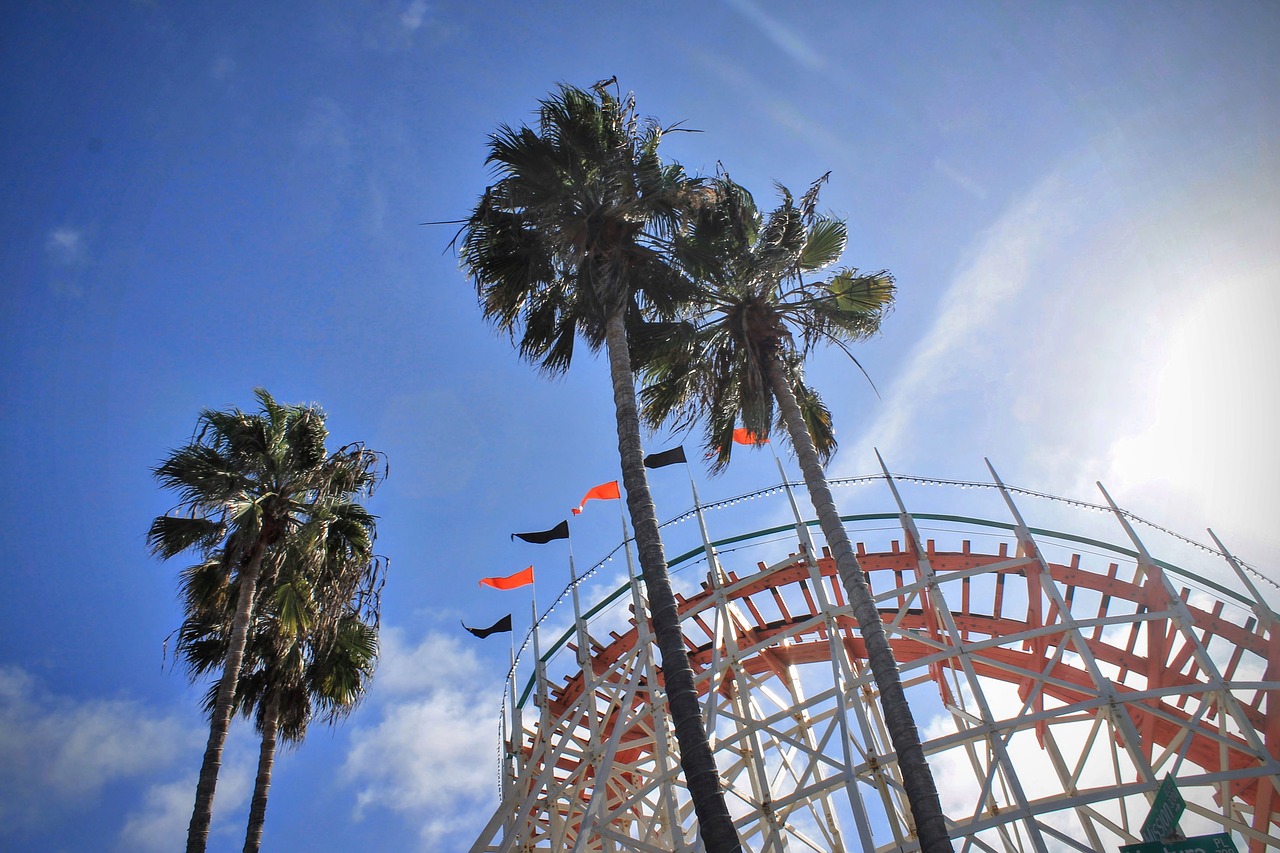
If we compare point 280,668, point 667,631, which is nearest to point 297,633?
point 280,668

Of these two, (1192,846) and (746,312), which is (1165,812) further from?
(746,312)

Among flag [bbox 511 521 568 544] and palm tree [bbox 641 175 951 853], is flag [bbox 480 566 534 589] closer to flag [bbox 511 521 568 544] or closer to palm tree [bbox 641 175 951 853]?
flag [bbox 511 521 568 544]

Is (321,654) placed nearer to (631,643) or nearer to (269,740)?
(269,740)

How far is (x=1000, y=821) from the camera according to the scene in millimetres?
9117

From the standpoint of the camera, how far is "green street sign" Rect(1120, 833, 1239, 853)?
663cm

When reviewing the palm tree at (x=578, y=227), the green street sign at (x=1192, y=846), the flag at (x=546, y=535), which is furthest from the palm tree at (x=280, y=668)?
the green street sign at (x=1192, y=846)

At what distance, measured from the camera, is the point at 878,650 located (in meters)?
9.06

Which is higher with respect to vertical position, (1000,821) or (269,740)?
(269,740)

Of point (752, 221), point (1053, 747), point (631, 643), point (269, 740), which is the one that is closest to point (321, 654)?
point (269, 740)

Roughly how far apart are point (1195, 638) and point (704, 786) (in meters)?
7.58

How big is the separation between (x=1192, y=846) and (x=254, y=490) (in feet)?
46.4

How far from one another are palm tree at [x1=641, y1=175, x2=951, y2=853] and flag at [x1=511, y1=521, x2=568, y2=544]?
172 inches

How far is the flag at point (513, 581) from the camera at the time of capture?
17.8 m

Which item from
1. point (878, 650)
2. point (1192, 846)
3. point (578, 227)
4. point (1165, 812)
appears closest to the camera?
point (1192, 846)
